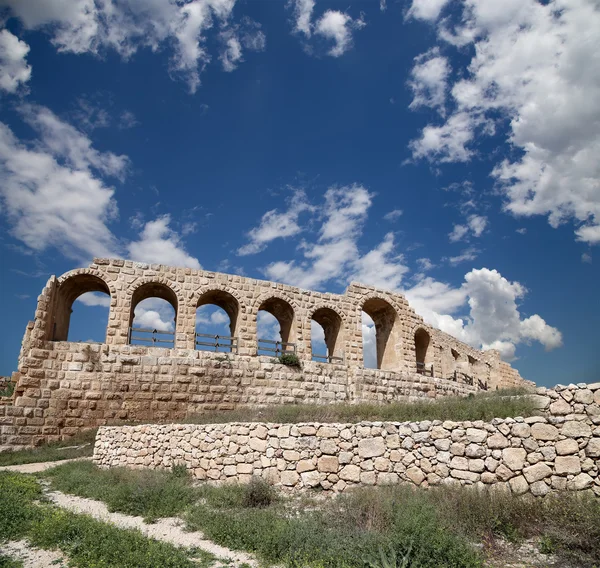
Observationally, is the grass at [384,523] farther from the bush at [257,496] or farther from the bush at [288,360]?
the bush at [288,360]

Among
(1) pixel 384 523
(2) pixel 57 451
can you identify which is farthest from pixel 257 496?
(2) pixel 57 451

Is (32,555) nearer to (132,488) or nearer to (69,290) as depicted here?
(132,488)

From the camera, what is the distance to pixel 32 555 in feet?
20.3

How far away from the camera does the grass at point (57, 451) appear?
13438 mm

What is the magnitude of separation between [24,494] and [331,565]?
6.88 meters

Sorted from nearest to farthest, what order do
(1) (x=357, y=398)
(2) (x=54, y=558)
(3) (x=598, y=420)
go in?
(2) (x=54, y=558), (3) (x=598, y=420), (1) (x=357, y=398)

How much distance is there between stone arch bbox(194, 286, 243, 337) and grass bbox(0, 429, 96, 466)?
234 inches

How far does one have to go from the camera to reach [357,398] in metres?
18.7

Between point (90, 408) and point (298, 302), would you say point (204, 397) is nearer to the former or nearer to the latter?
point (90, 408)

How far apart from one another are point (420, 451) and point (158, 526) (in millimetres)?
4584

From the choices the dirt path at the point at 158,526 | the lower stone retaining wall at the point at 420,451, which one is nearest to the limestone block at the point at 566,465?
the lower stone retaining wall at the point at 420,451

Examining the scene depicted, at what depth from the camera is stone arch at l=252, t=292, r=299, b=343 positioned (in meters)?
18.8

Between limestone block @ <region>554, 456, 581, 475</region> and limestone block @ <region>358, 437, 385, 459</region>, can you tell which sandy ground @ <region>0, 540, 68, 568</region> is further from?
limestone block @ <region>554, 456, 581, 475</region>

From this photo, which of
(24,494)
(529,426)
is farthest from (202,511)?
(529,426)
